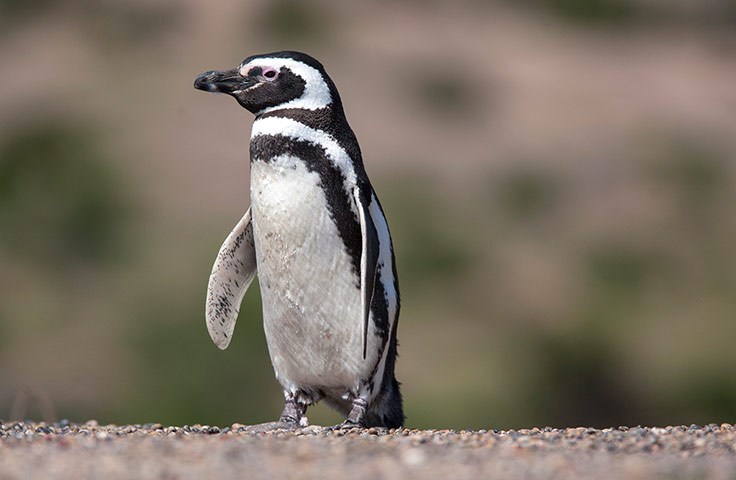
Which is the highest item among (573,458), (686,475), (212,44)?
(686,475)

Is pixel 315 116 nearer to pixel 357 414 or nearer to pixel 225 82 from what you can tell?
pixel 225 82

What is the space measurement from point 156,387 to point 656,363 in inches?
223

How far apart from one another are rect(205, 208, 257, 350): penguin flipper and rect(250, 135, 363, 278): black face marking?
21.8 inches

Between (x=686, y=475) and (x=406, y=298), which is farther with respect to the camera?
(x=406, y=298)

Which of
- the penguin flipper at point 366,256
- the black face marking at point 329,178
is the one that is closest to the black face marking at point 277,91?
the black face marking at point 329,178

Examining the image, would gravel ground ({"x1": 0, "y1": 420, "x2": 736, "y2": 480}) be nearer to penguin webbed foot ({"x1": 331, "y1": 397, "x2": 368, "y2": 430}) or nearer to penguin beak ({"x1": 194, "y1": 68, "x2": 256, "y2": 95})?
penguin webbed foot ({"x1": 331, "y1": 397, "x2": 368, "y2": 430})

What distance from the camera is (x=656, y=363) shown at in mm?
11375

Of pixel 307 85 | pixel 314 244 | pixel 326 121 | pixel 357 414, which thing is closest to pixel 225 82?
pixel 307 85

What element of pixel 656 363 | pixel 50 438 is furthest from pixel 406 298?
pixel 50 438

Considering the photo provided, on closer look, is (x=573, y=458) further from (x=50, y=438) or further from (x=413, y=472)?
A: (x=50, y=438)

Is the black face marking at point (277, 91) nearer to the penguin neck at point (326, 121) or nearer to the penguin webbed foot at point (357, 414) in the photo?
the penguin neck at point (326, 121)

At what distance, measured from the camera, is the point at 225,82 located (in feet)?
12.5

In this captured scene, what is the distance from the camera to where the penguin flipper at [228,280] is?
4.08 meters

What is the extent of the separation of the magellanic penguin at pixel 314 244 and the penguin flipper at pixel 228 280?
395 millimetres
